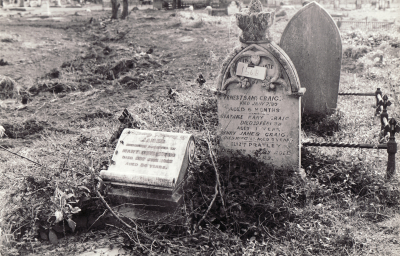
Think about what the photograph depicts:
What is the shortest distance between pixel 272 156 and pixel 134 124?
2.22 m

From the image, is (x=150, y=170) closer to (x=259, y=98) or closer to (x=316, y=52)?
(x=259, y=98)

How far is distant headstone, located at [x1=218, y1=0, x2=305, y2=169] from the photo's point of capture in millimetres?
5062

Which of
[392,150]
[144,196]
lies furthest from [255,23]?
[144,196]

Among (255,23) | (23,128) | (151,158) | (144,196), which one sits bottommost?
(144,196)

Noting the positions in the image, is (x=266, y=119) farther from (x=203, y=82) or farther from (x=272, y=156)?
(x=203, y=82)

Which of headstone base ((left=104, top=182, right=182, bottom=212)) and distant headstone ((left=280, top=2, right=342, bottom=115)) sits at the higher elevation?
distant headstone ((left=280, top=2, right=342, bottom=115))

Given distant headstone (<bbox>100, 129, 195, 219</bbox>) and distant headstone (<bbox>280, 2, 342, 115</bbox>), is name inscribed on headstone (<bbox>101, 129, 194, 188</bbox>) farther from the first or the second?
distant headstone (<bbox>280, 2, 342, 115</bbox>)

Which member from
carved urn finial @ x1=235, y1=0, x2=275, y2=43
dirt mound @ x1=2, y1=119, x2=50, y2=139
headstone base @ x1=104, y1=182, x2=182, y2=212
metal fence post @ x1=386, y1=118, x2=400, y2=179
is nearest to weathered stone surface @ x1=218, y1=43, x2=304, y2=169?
carved urn finial @ x1=235, y1=0, x2=275, y2=43

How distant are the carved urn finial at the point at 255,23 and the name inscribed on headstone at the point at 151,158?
4.95ft

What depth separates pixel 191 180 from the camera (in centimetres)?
497

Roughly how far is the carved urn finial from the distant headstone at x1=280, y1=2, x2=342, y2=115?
2119 mm

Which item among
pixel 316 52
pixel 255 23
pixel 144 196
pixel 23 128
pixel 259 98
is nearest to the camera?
pixel 144 196

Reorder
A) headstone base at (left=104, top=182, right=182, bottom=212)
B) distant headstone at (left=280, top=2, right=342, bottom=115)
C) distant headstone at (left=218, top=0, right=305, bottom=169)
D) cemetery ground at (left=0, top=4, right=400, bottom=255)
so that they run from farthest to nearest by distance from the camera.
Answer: distant headstone at (left=280, top=2, right=342, bottom=115), distant headstone at (left=218, top=0, right=305, bottom=169), headstone base at (left=104, top=182, right=182, bottom=212), cemetery ground at (left=0, top=4, right=400, bottom=255)

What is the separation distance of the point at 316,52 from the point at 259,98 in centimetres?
229
